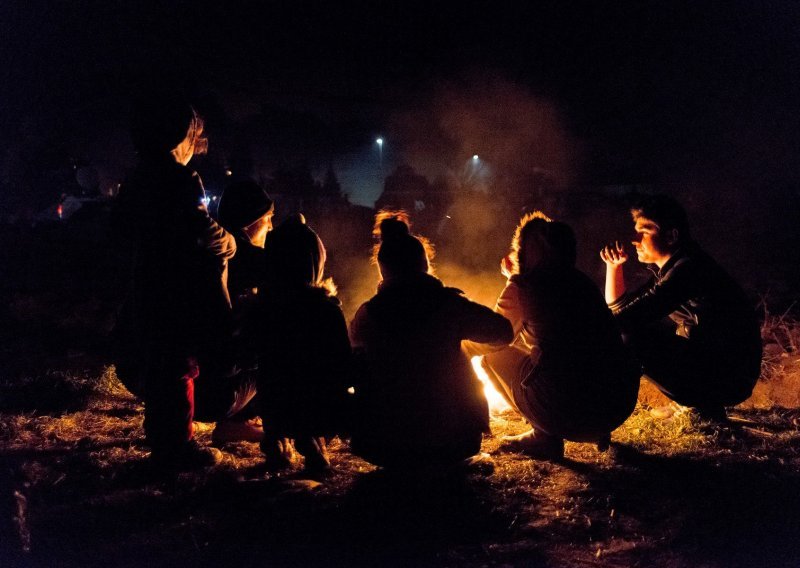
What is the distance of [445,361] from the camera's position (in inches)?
105

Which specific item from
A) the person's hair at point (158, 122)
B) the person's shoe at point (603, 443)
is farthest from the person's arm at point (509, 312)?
the person's hair at point (158, 122)

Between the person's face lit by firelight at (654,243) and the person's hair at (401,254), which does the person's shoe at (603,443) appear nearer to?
the person's face lit by firelight at (654,243)

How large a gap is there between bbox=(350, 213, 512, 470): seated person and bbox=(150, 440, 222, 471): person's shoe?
988 millimetres

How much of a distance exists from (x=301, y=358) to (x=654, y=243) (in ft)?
8.62

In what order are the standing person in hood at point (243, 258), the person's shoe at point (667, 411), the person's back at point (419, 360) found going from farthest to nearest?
the person's shoe at point (667, 411) → the standing person in hood at point (243, 258) → the person's back at point (419, 360)

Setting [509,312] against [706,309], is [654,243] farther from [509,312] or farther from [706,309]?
[509,312]

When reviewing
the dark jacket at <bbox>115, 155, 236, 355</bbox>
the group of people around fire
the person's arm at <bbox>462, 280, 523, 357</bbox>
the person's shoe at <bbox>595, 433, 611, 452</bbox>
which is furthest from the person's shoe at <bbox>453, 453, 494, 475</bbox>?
the dark jacket at <bbox>115, 155, 236, 355</bbox>

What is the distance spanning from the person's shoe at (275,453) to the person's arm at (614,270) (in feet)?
8.70

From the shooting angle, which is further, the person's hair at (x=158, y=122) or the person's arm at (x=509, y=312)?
the person's arm at (x=509, y=312)

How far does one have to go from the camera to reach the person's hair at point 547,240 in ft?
9.57

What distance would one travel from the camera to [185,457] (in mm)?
2951

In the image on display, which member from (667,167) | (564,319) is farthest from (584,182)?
(564,319)

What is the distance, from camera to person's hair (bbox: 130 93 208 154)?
2830 mm

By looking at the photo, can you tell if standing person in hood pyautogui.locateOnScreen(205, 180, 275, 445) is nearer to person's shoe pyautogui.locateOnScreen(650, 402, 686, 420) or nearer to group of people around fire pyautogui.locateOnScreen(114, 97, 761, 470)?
group of people around fire pyautogui.locateOnScreen(114, 97, 761, 470)
